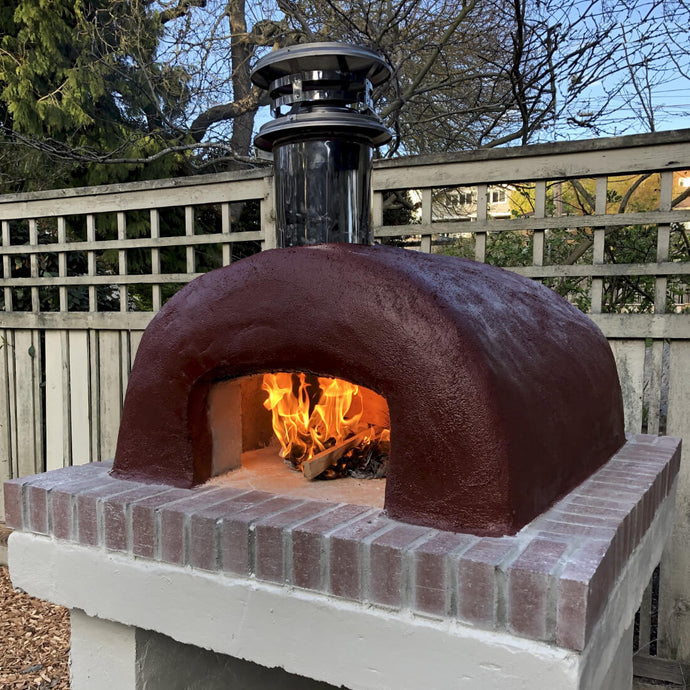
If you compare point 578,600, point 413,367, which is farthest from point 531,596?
point 413,367

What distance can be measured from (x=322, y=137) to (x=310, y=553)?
3.97ft

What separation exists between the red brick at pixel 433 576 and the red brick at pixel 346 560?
131 mm

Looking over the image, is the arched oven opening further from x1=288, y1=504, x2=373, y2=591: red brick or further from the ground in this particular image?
the ground

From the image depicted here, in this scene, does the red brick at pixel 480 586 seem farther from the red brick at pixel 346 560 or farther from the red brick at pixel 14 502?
the red brick at pixel 14 502

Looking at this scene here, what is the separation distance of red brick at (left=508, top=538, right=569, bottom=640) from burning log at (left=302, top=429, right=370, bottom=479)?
0.78 m

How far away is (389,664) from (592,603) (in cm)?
48

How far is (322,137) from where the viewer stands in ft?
6.35

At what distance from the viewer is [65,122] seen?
7.03 m

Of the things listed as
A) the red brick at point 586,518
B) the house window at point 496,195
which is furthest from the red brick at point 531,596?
the house window at point 496,195

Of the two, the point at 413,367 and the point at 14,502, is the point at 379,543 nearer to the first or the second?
the point at 413,367

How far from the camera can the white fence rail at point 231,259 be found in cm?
258

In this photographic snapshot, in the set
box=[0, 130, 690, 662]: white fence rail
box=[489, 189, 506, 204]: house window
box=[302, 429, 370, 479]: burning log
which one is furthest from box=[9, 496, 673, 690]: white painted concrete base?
box=[489, 189, 506, 204]: house window

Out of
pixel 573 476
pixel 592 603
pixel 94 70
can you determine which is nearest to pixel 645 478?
pixel 573 476

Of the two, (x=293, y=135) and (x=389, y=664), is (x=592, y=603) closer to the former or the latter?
(x=389, y=664)
